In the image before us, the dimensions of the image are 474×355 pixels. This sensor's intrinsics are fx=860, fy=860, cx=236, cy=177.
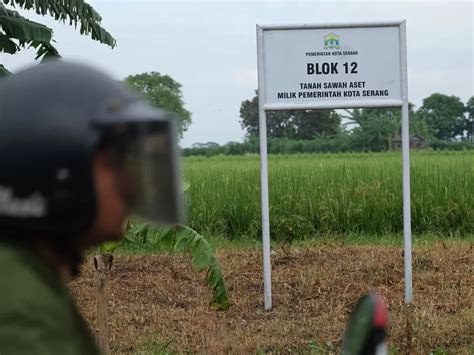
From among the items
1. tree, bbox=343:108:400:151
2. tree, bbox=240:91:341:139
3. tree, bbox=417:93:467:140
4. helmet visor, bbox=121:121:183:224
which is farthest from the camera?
tree, bbox=417:93:467:140

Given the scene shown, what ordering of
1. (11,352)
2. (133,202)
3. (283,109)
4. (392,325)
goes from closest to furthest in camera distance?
(11,352), (133,202), (392,325), (283,109)

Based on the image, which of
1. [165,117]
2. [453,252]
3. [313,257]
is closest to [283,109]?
[313,257]

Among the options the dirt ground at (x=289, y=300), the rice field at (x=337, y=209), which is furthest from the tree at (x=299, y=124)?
the dirt ground at (x=289, y=300)

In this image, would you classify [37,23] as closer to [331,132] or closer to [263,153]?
A: [263,153]

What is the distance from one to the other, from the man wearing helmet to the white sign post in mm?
5314

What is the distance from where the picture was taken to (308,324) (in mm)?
6109

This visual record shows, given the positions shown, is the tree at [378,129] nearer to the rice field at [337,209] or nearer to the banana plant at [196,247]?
the rice field at [337,209]

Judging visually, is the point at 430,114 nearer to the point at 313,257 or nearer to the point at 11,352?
the point at 313,257

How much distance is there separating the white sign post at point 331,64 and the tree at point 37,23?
5.59 feet

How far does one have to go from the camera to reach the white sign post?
649cm

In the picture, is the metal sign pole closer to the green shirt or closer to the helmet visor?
the helmet visor

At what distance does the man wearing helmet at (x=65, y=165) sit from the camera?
1.13 meters

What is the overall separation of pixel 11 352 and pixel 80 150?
0.89ft

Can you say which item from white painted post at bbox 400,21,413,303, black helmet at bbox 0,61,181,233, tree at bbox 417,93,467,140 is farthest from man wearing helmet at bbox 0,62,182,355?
tree at bbox 417,93,467,140
